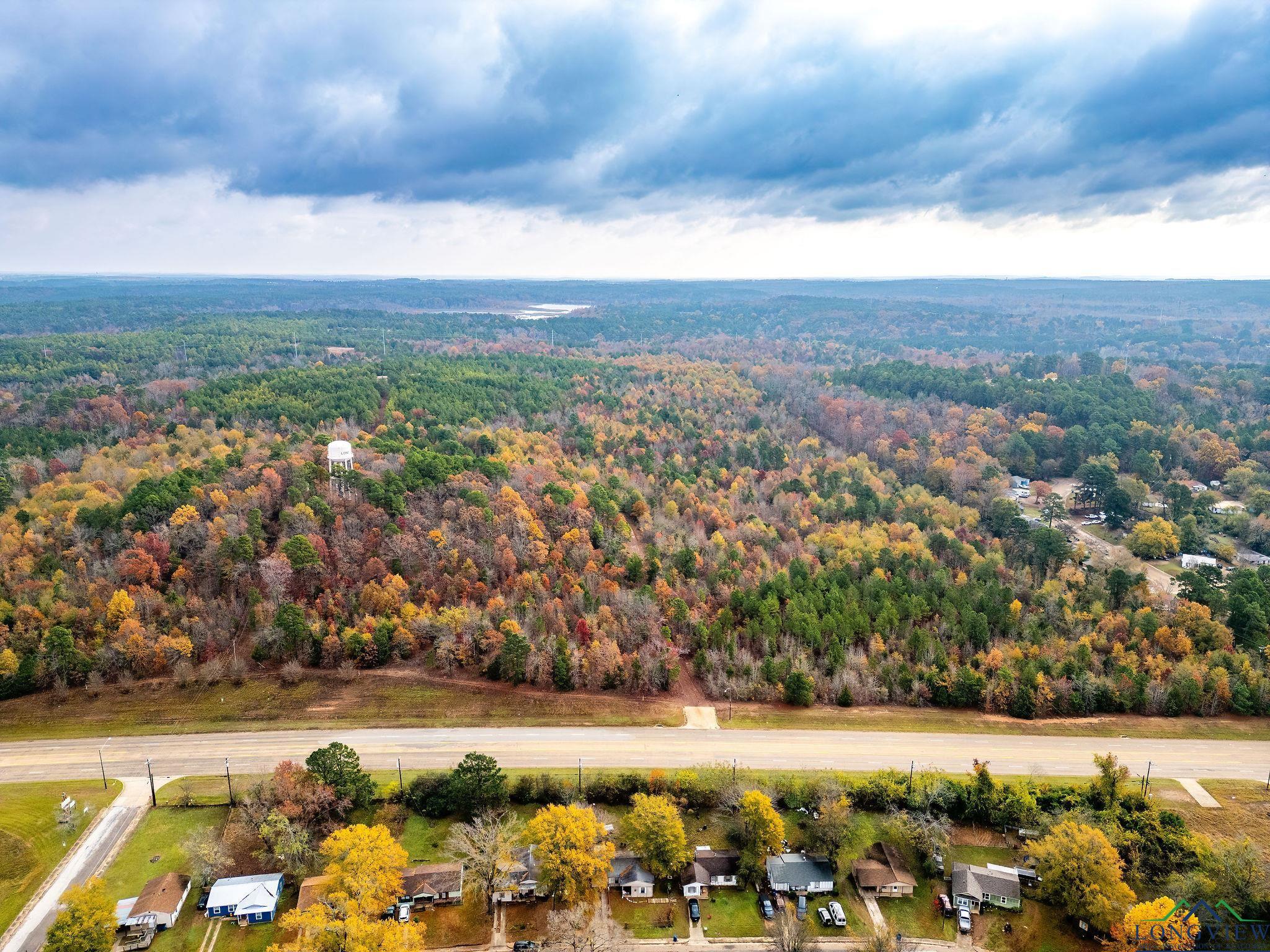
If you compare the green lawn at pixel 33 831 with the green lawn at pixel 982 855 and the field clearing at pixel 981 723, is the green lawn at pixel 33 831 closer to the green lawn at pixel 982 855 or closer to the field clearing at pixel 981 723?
the field clearing at pixel 981 723

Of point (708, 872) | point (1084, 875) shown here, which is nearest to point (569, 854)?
point (708, 872)

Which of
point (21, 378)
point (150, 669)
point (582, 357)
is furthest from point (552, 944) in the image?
point (582, 357)

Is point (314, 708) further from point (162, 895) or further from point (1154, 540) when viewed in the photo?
point (1154, 540)

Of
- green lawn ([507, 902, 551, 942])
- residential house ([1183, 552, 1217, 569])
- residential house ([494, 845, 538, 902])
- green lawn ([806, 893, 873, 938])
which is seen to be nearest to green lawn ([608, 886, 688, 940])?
green lawn ([507, 902, 551, 942])

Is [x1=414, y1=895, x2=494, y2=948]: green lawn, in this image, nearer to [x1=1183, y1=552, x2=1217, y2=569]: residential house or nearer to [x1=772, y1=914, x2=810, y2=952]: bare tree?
[x1=772, y1=914, x2=810, y2=952]: bare tree

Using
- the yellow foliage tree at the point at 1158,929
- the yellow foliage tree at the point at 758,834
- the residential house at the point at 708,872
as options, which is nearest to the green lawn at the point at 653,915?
the residential house at the point at 708,872

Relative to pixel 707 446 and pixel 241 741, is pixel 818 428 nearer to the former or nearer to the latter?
pixel 707 446
